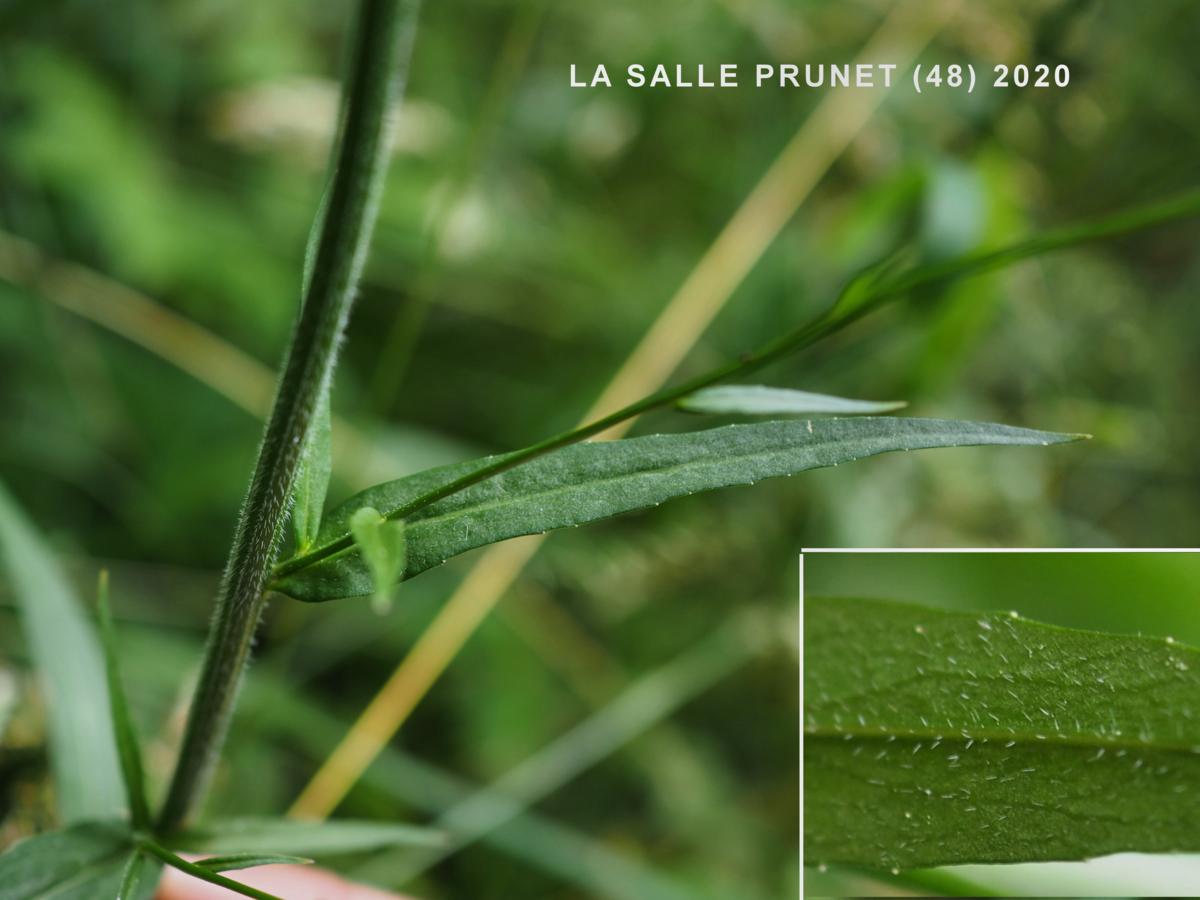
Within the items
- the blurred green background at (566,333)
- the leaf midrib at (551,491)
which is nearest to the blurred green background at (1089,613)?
the leaf midrib at (551,491)

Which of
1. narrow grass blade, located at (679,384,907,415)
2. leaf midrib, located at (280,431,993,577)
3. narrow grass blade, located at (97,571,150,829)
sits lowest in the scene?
narrow grass blade, located at (97,571,150,829)

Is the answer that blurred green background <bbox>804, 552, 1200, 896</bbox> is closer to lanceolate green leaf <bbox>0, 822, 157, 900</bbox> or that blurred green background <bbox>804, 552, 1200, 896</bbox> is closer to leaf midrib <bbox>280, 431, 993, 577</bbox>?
leaf midrib <bbox>280, 431, 993, 577</bbox>

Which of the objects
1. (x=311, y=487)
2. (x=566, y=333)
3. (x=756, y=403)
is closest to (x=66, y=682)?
(x=311, y=487)

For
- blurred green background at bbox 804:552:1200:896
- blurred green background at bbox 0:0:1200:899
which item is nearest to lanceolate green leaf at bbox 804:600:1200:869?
blurred green background at bbox 804:552:1200:896

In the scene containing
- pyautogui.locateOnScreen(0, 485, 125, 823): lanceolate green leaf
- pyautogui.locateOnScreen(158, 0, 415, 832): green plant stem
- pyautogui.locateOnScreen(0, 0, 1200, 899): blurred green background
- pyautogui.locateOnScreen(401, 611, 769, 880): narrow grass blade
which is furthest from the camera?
pyautogui.locateOnScreen(0, 0, 1200, 899): blurred green background

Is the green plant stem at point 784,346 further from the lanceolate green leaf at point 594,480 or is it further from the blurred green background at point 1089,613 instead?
the blurred green background at point 1089,613

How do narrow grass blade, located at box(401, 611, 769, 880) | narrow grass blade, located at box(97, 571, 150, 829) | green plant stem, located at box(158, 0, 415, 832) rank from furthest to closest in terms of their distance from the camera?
narrow grass blade, located at box(401, 611, 769, 880) < narrow grass blade, located at box(97, 571, 150, 829) < green plant stem, located at box(158, 0, 415, 832)

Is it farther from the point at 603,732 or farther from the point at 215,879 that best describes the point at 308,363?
the point at 603,732

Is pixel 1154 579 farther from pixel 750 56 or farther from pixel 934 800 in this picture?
pixel 750 56
